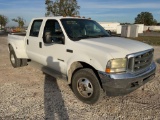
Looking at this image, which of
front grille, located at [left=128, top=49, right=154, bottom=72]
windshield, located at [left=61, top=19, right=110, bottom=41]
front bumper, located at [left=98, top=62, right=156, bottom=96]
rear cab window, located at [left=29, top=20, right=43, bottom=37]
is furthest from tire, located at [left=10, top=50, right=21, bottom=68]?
front grille, located at [left=128, top=49, right=154, bottom=72]

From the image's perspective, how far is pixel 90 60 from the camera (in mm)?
4137

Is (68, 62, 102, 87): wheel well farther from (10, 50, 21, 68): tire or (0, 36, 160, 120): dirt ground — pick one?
(10, 50, 21, 68): tire

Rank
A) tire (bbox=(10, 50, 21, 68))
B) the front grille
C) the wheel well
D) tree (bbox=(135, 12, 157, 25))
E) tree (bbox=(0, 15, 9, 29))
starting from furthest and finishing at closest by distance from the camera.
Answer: tree (bbox=(135, 12, 157, 25)) → tree (bbox=(0, 15, 9, 29)) → tire (bbox=(10, 50, 21, 68)) → the wheel well → the front grille

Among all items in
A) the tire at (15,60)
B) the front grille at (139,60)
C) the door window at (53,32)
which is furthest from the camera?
the tire at (15,60)

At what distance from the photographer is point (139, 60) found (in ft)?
13.6

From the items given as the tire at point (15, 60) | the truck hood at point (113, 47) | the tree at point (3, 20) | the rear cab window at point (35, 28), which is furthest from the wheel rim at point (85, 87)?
the tree at point (3, 20)

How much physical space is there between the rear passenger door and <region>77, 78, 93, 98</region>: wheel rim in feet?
6.48

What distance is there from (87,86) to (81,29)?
5.48 feet

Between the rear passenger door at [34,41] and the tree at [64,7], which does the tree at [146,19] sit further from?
the rear passenger door at [34,41]

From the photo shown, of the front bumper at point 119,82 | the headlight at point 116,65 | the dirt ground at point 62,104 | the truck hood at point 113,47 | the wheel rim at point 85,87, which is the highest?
the truck hood at point 113,47

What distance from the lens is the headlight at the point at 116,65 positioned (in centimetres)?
385

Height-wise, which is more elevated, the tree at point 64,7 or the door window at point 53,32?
the tree at point 64,7

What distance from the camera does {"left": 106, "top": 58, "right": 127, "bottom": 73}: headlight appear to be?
12.6 feet

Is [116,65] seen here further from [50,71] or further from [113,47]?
[50,71]
